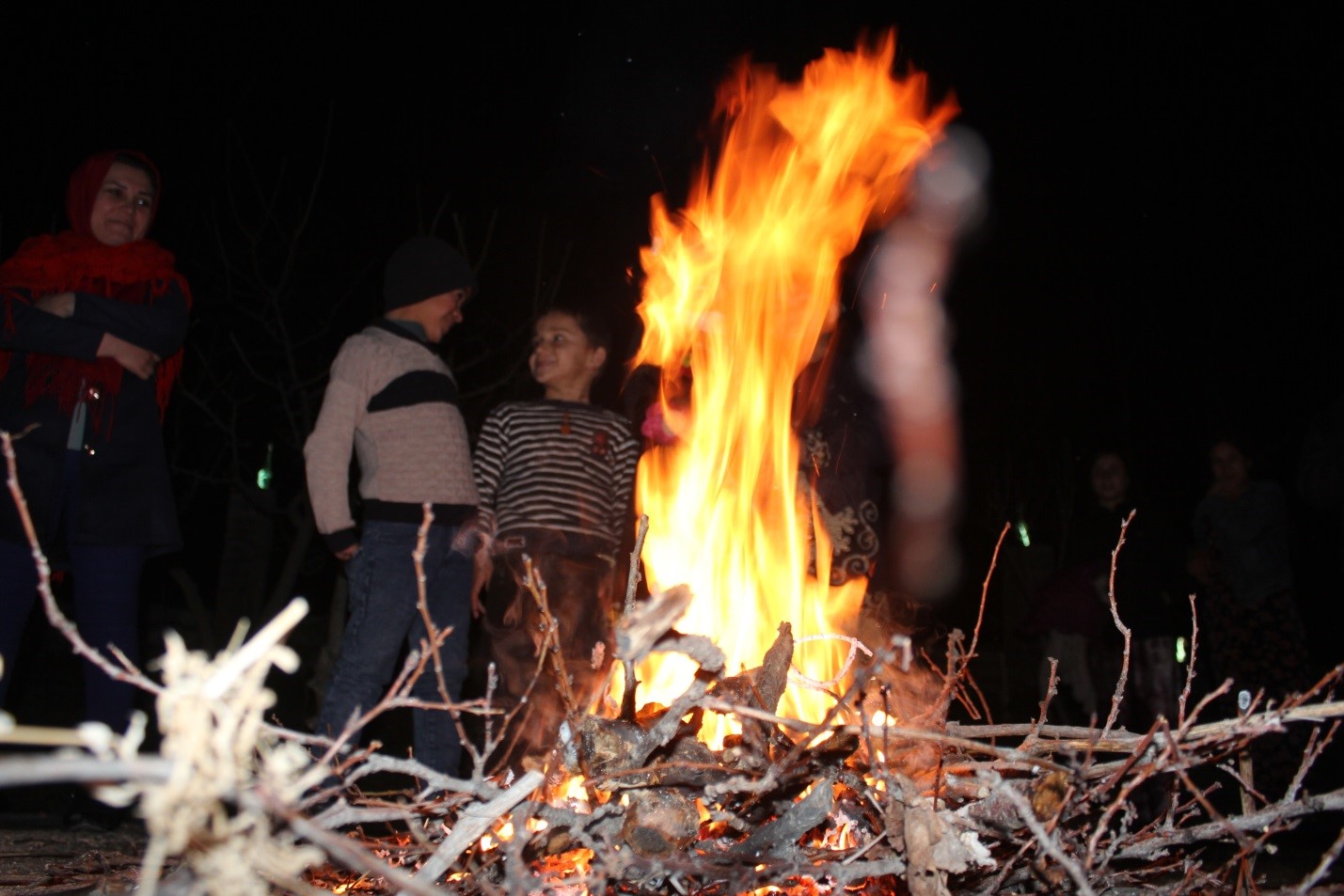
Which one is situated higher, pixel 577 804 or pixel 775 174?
pixel 775 174

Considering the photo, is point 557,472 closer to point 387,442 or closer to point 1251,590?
point 387,442

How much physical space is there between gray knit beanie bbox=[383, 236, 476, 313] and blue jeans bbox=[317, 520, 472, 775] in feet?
3.65

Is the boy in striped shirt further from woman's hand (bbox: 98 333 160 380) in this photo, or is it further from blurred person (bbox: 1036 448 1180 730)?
blurred person (bbox: 1036 448 1180 730)

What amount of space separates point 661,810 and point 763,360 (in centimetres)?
197

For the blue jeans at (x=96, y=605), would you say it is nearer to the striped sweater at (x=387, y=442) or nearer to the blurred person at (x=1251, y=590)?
the striped sweater at (x=387, y=442)

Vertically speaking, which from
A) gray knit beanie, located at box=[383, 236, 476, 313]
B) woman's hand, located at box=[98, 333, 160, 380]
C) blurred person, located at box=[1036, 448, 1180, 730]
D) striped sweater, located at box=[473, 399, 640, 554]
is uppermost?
gray knit beanie, located at box=[383, 236, 476, 313]

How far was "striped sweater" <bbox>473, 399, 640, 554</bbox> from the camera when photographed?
433cm

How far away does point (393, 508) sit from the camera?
13.1 feet

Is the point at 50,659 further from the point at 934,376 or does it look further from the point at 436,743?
the point at 934,376

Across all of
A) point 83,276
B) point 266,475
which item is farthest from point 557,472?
point 266,475

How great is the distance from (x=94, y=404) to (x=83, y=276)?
54 cm

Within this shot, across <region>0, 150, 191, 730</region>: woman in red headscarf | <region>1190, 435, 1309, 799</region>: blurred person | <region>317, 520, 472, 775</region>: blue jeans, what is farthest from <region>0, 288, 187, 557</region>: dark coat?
<region>1190, 435, 1309, 799</region>: blurred person

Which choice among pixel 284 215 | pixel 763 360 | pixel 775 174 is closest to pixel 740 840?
pixel 763 360

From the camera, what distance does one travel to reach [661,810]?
215 centimetres
